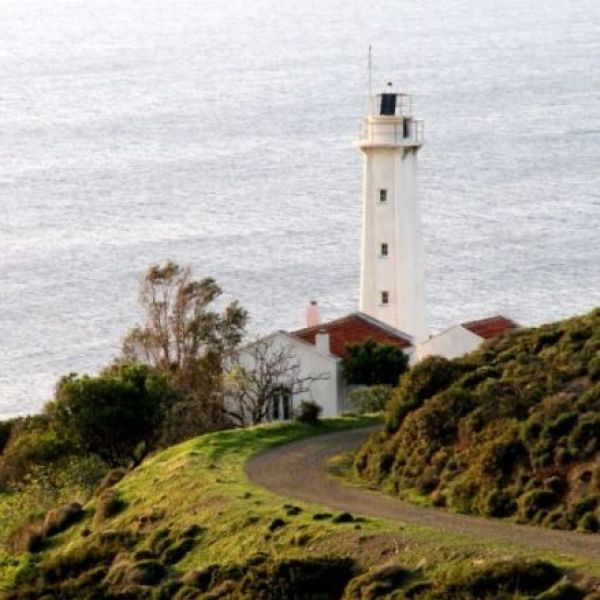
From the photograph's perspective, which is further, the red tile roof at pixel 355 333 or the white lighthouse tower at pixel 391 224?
the white lighthouse tower at pixel 391 224

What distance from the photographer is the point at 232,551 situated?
92.5 feet

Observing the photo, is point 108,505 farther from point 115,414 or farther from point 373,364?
point 373,364

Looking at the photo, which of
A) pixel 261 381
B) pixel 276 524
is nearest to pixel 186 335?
pixel 261 381

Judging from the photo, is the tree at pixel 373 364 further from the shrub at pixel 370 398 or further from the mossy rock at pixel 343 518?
the mossy rock at pixel 343 518

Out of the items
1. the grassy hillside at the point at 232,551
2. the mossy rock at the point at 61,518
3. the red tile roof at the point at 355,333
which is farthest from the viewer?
the red tile roof at the point at 355,333

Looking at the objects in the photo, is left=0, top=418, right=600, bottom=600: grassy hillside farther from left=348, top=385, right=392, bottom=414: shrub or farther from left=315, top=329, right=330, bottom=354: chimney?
left=315, top=329, right=330, bottom=354: chimney

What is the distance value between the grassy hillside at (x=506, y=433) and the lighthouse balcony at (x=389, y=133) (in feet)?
61.6

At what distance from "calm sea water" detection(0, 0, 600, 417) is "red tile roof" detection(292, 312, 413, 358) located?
567 inches

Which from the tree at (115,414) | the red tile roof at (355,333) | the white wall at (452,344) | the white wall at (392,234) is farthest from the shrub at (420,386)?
the white wall at (392,234)

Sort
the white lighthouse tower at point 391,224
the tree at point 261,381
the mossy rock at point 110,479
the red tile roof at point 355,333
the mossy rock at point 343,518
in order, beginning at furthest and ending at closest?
the white lighthouse tower at point 391,224 < the red tile roof at point 355,333 < the tree at point 261,381 < the mossy rock at point 110,479 < the mossy rock at point 343,518

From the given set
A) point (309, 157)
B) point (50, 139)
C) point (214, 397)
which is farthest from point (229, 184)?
point (214, 397)

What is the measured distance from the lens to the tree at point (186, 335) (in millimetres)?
48188

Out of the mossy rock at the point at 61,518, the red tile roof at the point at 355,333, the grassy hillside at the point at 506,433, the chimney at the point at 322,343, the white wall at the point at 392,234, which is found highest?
the white wall at the point at 392,234

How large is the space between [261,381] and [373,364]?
3243 millimetres
